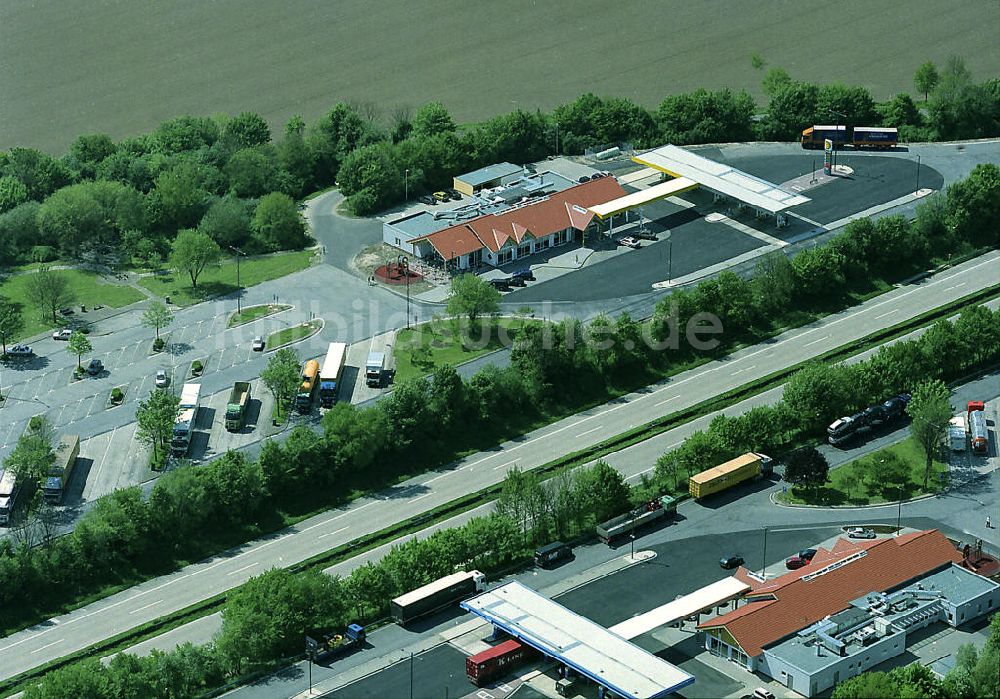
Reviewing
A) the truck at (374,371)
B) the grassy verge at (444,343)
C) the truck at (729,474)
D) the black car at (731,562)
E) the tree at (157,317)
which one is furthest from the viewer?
the tree at (157,317)

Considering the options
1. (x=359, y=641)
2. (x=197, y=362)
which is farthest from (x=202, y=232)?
(x=359, y=641)

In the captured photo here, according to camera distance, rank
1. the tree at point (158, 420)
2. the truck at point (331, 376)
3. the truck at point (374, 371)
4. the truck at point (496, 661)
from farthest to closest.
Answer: the truck at point (374, 371) < the truck at point (331, 376) < the tree at point (158, 420) < the truck at point (496, 661)

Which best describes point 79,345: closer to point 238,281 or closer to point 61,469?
point 61,469

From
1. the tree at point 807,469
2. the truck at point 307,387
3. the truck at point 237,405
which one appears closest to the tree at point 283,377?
the truck at point 307,387

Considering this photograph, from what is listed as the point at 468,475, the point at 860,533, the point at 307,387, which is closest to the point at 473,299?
the point at 307,387

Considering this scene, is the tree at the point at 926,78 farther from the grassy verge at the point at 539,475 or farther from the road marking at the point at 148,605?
the road marking at the point at 148,605
